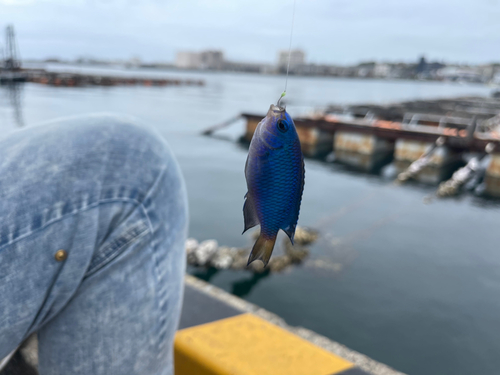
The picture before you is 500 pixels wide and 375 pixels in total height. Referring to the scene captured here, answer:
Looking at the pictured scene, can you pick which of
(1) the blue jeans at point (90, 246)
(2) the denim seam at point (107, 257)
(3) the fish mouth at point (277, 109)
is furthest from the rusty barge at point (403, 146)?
(3) the fish mouth at point (277, 109)

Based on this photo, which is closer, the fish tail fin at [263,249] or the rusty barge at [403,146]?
the fish tail fin at [263,249]

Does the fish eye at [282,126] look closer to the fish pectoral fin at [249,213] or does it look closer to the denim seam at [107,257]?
the fish pectoral fin at [249,213]

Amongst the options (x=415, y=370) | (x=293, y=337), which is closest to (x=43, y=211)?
(x=293, y=337)

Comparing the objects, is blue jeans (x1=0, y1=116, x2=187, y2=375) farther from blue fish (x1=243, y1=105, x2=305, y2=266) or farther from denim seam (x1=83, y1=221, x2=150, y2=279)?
blue fish (x1=243, y1=105, x2=305, y2=266)

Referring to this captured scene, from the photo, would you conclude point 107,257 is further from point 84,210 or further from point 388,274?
point 388,274

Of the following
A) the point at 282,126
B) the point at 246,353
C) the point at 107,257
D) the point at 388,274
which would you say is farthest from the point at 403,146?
the point at 282,126
